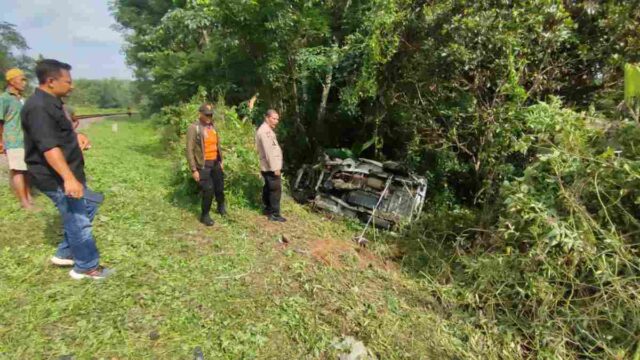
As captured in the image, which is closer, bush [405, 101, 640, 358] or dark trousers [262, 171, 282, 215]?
bush [405, 101, 640, 358]

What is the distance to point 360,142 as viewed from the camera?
9.43m

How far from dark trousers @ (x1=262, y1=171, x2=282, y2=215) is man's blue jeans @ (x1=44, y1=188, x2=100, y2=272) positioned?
2.70 m

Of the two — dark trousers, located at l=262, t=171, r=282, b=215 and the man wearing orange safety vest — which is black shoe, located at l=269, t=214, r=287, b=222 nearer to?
dark trousers, located at l=262, t=171, r=282, b=215

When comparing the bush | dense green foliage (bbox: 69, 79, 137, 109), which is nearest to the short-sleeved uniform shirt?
the bush

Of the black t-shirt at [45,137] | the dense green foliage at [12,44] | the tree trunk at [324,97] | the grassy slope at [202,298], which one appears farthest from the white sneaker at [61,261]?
the dense green foliage at [12,44]

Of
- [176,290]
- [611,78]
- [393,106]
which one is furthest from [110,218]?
[611,78]

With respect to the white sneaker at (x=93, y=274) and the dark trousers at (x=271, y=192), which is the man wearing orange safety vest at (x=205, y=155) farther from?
the white sneaker at (x=93, y=274)

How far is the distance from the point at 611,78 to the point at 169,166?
Result: 8499mm

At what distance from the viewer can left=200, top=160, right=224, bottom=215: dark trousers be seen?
16.9ft

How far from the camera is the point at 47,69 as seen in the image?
2.99 m

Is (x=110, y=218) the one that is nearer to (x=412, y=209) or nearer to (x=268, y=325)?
(x=268, y=325)

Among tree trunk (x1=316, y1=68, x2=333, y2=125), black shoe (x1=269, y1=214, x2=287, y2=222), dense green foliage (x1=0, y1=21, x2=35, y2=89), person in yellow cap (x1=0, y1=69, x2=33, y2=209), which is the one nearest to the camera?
person in yellow cap (x1=0, y1=69, x2=33, y2=209)

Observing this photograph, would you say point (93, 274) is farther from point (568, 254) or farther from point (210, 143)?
point (568, 254)

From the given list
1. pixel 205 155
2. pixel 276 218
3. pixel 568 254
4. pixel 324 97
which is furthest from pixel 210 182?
pixel 324 97
